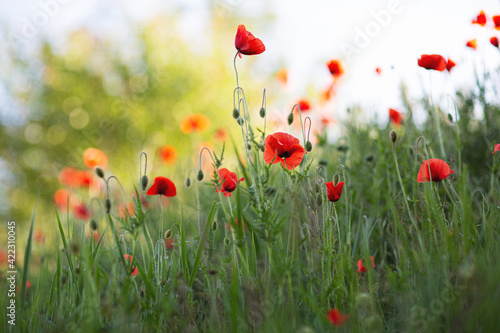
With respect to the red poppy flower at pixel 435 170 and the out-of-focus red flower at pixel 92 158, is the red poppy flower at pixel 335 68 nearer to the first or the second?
the red poppy flower at pixel 435 170

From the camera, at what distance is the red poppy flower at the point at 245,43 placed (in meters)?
1.42

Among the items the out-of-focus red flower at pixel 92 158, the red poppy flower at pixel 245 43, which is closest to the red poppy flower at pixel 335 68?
the red poppy flower at pixel 245 43

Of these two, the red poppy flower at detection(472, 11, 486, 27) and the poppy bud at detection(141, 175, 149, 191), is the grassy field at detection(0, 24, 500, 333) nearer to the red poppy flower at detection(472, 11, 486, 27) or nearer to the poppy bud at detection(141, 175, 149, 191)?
the poppy bud at detection(141, 175, 149, 191)

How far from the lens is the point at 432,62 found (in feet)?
5.77

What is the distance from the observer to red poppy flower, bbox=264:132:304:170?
55.2 inches

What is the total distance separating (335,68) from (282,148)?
4.88 feet

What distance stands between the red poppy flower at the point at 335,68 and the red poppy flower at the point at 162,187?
1611 millimetres

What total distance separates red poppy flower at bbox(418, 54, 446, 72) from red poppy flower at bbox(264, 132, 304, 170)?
784 mm

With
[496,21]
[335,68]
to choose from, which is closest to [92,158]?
[335,68]

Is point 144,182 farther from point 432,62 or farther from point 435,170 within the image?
point 432,62

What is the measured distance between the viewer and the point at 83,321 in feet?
3.81

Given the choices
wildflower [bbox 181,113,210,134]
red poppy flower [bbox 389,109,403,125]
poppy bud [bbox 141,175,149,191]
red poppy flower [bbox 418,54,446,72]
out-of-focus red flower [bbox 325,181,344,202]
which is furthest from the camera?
wildflower [bbox 181,113,210,134]

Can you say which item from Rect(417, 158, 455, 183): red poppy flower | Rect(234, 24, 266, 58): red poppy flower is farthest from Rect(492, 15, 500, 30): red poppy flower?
Rect(234, 24, 266, 58): red poppy flower

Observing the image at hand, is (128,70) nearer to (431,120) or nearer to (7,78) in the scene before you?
(7,78)
